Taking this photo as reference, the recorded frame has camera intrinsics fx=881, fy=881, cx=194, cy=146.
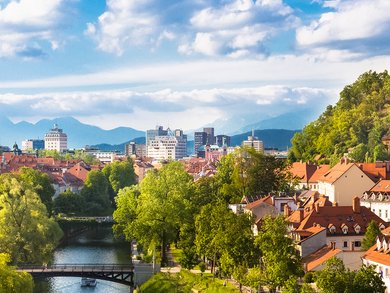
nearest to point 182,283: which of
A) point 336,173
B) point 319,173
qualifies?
point 336,173

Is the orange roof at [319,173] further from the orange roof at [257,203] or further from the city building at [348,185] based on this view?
the orange roof at [257,203]

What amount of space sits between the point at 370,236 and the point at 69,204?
78.8 m

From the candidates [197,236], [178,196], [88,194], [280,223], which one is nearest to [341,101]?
[88,194]

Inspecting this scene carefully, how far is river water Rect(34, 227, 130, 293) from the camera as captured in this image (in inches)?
3231

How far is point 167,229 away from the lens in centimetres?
8500

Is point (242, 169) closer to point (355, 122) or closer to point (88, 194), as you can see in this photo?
point (355, 122)

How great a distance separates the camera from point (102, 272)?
76938 mm

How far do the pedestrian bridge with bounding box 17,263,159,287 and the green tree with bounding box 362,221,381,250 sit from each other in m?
20.7

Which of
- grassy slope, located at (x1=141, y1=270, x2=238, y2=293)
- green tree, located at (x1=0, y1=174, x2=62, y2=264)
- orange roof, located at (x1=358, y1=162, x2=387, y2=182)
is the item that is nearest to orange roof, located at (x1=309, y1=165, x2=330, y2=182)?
orange roof, located at (x1=358, y1=162, x2=387, y2=182)

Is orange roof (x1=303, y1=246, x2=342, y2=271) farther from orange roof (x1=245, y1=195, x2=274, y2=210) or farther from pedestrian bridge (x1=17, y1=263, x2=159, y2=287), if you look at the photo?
pedestrian bridge (x1=17, y1=263, x2=159, y2=287)

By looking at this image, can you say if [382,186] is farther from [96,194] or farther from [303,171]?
[96,194]

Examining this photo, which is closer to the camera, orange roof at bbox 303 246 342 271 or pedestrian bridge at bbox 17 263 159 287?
orange roof at bbox 303 246 342 271

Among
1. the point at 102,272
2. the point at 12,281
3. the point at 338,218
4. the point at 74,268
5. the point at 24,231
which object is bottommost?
the point at 102,272

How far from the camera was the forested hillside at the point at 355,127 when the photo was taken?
116812mm
